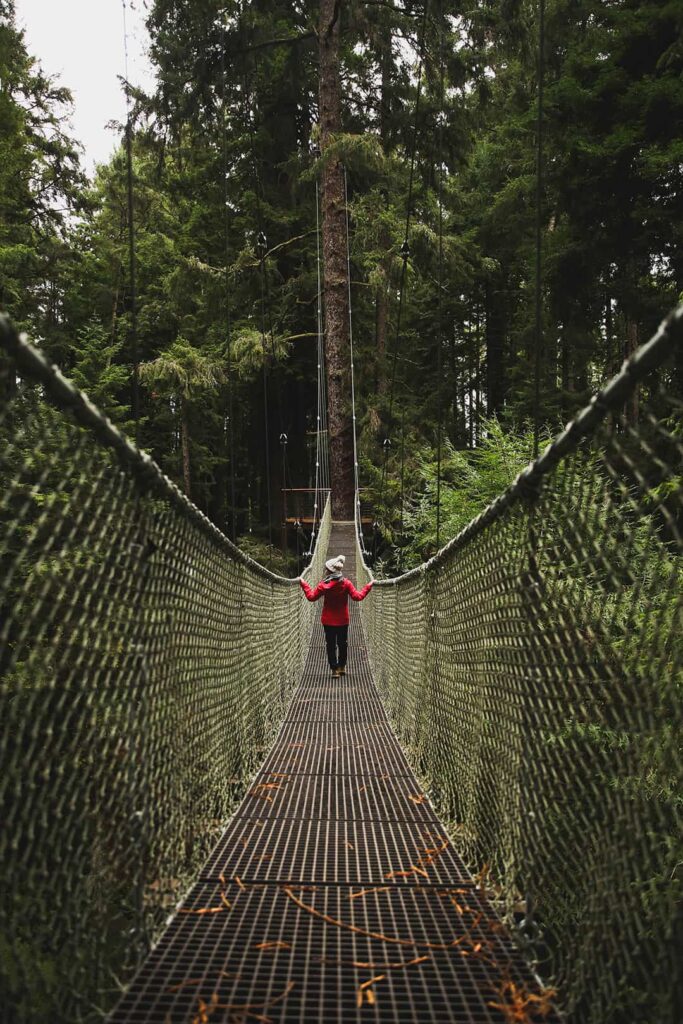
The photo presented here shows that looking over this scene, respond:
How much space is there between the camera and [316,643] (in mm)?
7008

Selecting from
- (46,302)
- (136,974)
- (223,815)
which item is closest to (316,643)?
(223,815)

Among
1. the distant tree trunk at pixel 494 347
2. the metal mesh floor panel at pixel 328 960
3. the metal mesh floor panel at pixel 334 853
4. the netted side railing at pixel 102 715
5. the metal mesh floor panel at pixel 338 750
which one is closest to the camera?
the netted side railing at pixel 102 715

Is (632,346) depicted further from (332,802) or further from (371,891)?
(371,891)

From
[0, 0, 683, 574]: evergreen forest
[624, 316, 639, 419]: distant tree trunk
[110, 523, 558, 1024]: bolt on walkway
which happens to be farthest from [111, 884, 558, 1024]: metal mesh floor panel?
[624, 316, 639, 419]: distant tree trunk

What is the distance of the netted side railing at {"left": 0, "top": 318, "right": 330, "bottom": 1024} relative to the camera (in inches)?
40.3

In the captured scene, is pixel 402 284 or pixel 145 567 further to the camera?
pixel 402 284

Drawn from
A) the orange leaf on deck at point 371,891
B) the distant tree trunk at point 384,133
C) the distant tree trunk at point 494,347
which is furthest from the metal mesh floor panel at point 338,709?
the distant tree trunk at point 494,347

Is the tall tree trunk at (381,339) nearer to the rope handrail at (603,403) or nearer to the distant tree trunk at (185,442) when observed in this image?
the distant tree trunk at (185,442)

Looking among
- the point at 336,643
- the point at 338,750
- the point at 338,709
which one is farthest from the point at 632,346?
the point at 338,750

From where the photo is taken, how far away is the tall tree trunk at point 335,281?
9.28m

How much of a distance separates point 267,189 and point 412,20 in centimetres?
387

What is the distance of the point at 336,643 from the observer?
5180 millimetres

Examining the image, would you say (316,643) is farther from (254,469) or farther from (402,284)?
(254,469)

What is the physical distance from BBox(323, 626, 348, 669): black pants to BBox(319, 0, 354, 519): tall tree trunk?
5109mm
